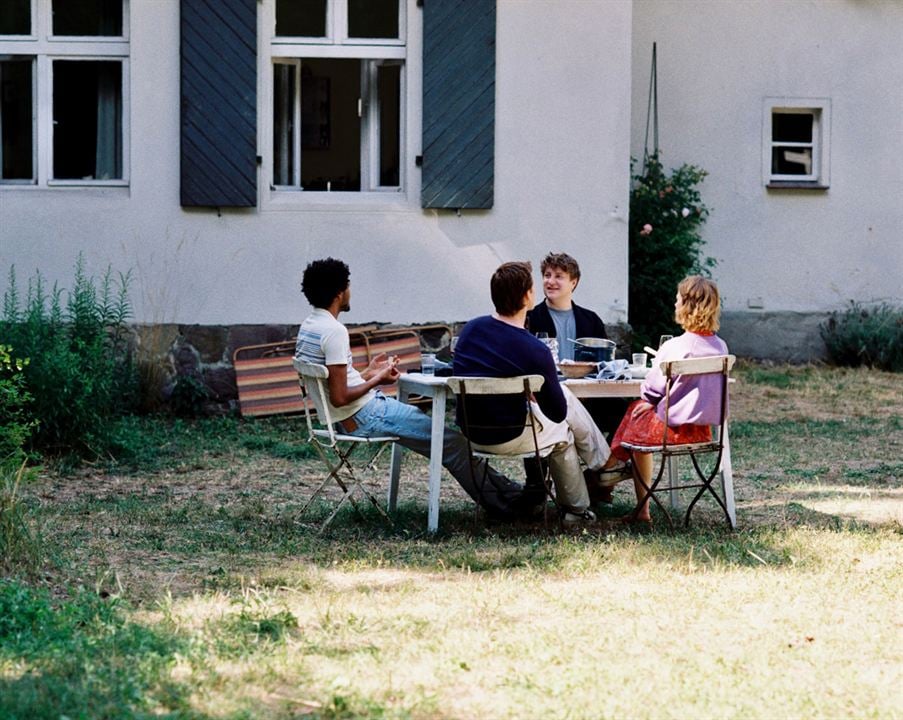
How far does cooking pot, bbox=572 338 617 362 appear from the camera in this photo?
7.44 metres

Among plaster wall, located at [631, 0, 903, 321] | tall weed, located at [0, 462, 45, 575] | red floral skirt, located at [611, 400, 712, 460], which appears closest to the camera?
tall weed, located at [0, 462, 45, 575]

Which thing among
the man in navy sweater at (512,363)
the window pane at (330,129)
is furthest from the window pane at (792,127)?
the man in navy sweater at (512,363)

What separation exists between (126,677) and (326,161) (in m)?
7.35

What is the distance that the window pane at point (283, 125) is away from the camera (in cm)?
1109

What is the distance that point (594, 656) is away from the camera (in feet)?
15.5

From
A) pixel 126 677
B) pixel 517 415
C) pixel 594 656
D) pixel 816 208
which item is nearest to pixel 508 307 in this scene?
pixel 517 415

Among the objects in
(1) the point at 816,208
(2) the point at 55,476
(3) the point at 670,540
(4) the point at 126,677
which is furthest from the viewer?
(1) the point at 816,208

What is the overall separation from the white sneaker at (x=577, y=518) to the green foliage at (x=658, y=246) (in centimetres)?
583

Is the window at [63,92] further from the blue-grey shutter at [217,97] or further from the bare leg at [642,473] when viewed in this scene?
the bare leg at [642,473]

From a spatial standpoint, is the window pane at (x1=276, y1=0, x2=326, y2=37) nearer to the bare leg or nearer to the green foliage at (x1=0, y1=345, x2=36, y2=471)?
the green foliage at (x1=0, y1=345, x2=36, y2=471)

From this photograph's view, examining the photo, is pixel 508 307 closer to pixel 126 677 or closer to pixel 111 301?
pixel 126 677

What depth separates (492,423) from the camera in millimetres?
6727

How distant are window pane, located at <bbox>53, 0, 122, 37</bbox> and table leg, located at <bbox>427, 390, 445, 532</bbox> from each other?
547 cm

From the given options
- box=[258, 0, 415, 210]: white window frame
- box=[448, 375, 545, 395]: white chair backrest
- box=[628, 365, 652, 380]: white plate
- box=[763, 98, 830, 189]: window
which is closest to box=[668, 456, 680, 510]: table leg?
box=[628, 365, 652, 380]: white plate
